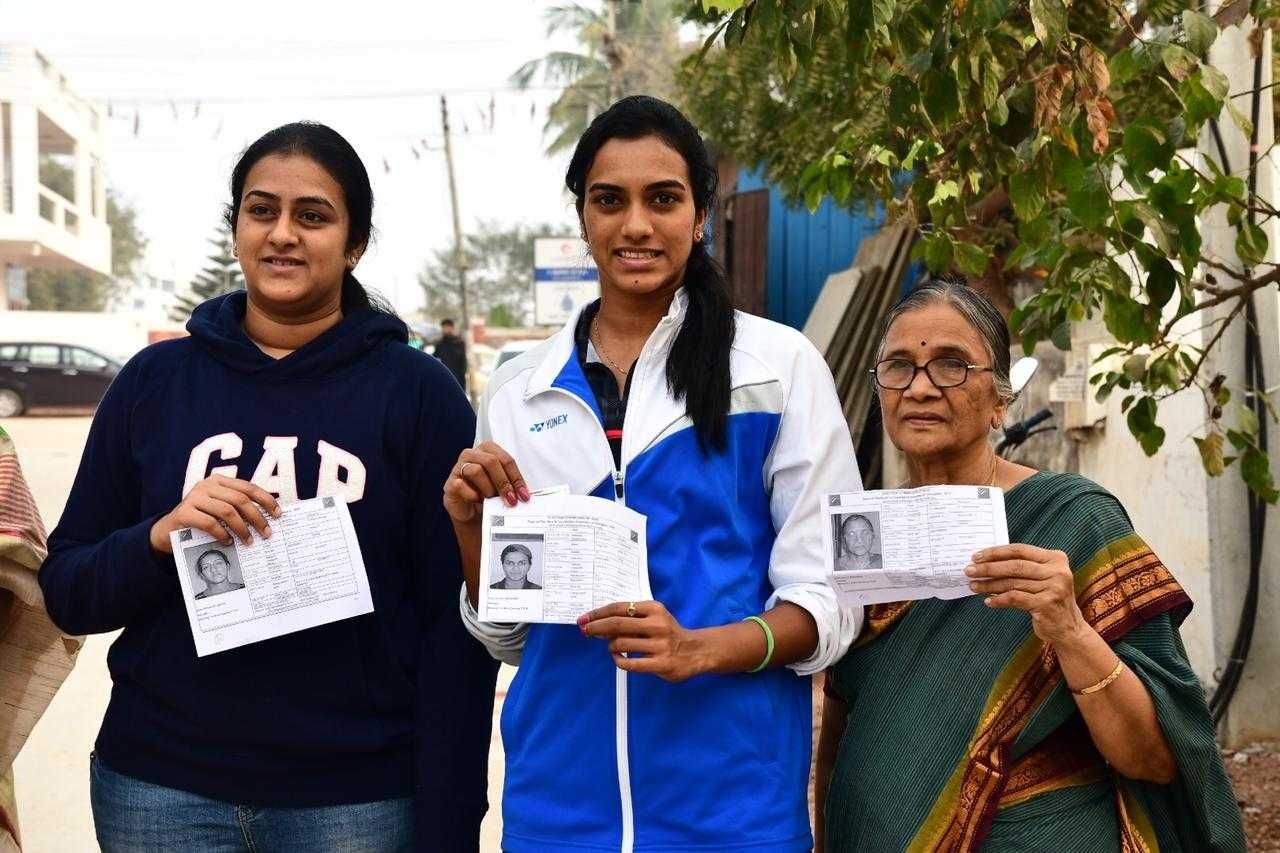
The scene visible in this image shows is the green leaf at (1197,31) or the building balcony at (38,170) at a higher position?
the building balcony at (38,170)

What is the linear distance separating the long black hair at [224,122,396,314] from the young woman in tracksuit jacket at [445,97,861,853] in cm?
47

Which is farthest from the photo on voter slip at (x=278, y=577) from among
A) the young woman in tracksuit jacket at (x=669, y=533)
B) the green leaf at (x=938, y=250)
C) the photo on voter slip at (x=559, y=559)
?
the green leaf at (x=938, y=250)

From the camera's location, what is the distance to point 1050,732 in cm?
231

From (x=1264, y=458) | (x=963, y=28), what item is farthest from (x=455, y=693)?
(x=1264, y=458)

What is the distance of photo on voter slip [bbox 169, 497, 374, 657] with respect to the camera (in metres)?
2.45

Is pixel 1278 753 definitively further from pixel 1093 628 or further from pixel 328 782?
pixel 328 782

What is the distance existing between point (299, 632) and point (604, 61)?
110ft

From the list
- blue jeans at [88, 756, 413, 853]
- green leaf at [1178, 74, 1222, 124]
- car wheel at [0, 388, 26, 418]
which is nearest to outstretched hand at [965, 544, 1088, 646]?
green leaf at [1178, 74, 1222, 124]

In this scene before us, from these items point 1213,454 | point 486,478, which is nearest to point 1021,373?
point 486,478

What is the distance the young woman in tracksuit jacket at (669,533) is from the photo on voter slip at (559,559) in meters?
0.05

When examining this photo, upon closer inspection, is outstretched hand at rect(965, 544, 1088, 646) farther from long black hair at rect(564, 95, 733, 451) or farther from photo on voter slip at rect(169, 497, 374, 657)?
photo on voter slip at rect(169, 497, 374, 657)

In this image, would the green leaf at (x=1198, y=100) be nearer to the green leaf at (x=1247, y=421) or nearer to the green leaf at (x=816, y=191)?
the green leaf at (x=816, y=191)

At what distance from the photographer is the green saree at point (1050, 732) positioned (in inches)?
89.7

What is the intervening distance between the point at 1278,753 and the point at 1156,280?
370 cm
